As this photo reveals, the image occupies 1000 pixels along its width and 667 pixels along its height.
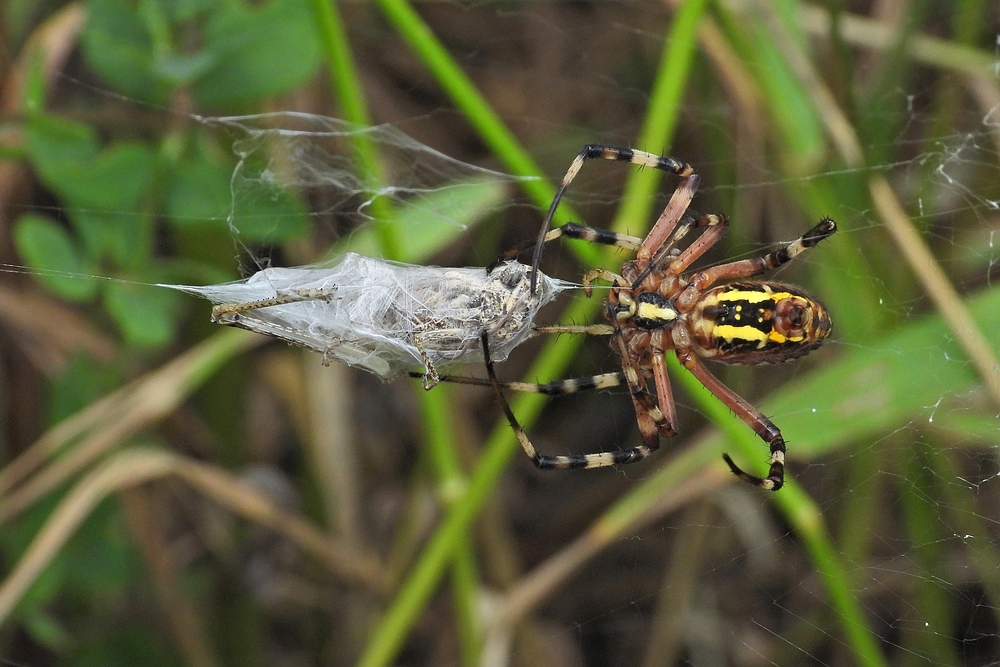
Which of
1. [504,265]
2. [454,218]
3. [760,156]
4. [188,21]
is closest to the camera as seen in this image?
[504,265]

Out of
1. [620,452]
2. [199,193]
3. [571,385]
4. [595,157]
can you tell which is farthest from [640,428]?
[199,193]

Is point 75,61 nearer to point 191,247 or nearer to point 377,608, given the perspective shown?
point 191,247

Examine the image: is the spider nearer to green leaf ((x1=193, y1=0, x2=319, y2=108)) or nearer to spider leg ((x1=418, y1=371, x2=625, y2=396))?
spider leg ((x1=418, y1=371, x2=625, y2=396))

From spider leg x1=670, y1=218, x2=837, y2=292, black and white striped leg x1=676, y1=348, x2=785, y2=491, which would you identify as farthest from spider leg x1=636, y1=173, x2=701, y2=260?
black and white striped leg x1=676, y1=348, x2=785, y2=491

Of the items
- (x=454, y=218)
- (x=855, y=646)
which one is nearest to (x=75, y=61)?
(x=454, y=218)

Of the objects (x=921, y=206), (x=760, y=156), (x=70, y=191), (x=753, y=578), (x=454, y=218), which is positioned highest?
(x=70, y=191)

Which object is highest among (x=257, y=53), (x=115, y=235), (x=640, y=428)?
(x=257, y=53)

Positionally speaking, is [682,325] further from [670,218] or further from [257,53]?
[257,53]
